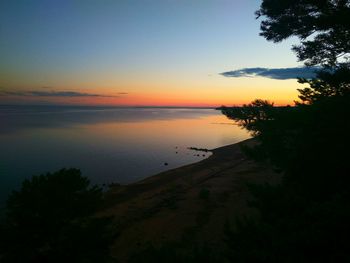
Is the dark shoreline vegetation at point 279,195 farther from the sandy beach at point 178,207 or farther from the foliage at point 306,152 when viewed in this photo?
the sandy beach at point 178,207

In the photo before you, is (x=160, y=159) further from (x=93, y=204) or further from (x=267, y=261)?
(x=267, y=261)

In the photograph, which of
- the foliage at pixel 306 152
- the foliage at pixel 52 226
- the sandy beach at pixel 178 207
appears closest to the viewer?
the foliage at pixel 306 152

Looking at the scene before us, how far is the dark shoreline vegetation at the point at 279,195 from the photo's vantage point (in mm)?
4625

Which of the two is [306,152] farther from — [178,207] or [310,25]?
[178,207]

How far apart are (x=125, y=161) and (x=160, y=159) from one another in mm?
5637

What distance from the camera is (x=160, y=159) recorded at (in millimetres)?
42250

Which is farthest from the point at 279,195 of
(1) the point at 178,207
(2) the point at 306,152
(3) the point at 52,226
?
(1) the point at 178,207

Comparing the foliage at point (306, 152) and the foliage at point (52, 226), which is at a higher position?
the foliage at point (306, 152)

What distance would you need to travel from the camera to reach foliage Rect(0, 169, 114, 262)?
7.54 meters

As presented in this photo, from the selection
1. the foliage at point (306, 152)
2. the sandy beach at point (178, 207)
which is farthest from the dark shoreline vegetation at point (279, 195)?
the sandy beach at point (178, 207)

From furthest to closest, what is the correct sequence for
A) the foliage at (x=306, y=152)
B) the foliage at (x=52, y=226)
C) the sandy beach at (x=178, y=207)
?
the sandy beach at (x=178, y=207), the foliage at (x=52, y=226), the foliage at (x=306, y=152)

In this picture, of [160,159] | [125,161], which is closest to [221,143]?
[160,159]

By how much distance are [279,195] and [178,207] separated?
13895 mm

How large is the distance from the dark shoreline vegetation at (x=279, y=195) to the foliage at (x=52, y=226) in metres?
0.03
